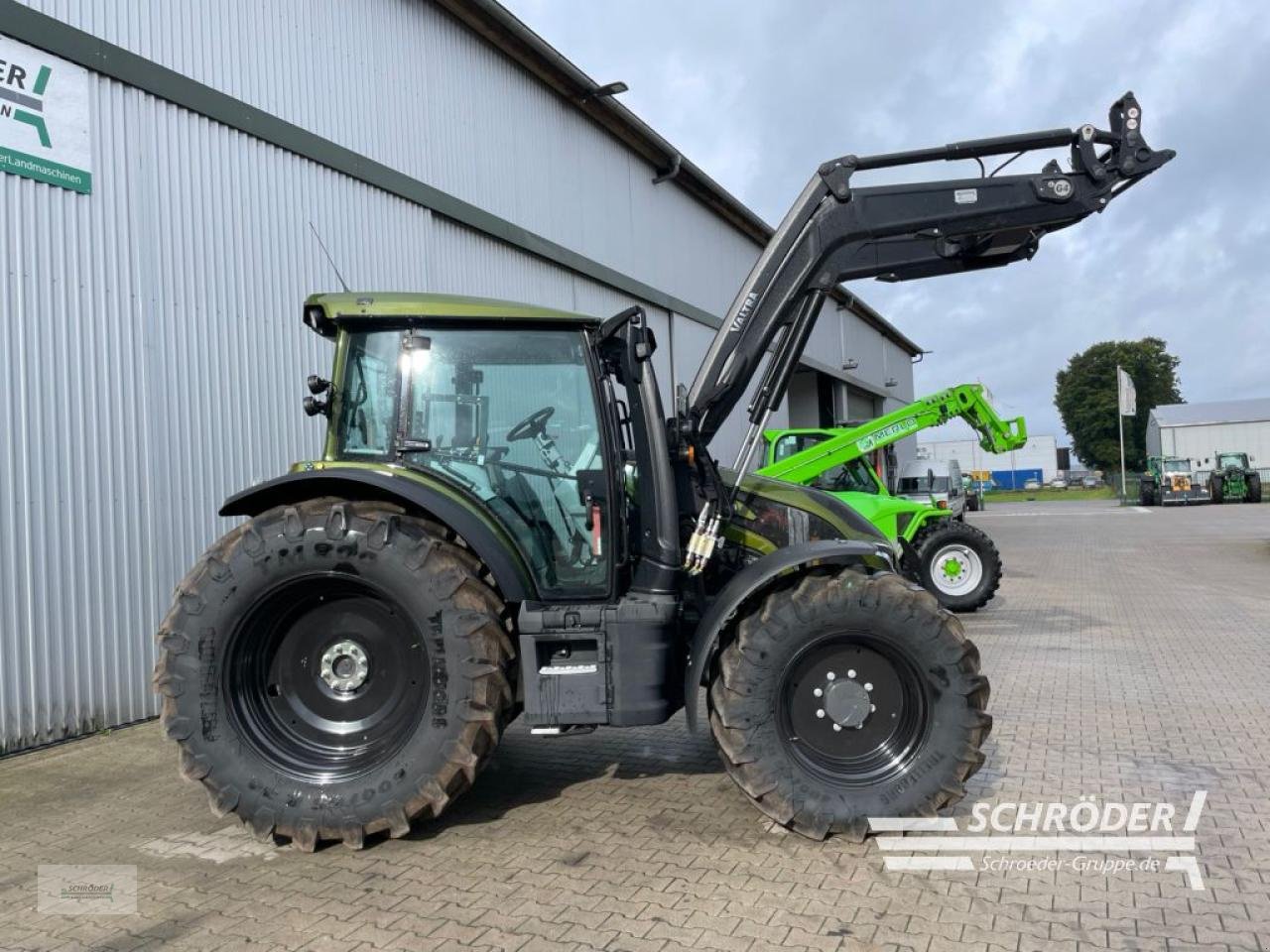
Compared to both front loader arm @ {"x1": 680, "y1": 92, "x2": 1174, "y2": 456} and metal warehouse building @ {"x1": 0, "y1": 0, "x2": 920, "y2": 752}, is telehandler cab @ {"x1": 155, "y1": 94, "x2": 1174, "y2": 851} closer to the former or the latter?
front loader arm @ {"x1": 680, "y1": 92, "x2": 1174, "y2": 456}

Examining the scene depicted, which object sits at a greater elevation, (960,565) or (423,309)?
(423,309)

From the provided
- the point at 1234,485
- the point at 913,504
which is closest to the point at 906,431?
the point at 913,504

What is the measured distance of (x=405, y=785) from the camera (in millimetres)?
3902

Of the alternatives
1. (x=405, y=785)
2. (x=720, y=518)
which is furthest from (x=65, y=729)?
(x=720, y=518)

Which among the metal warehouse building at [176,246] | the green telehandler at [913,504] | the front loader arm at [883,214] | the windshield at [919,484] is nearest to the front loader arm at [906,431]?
the green telehandler at [913,504]

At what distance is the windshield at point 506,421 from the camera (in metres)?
4.26

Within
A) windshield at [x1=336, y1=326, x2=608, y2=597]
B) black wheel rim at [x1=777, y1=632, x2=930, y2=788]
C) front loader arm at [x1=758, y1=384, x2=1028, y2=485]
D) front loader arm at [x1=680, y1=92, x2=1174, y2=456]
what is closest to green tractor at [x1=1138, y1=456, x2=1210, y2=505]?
front loader arm at [x1=758, y1=384, x2=1028, y2=485]

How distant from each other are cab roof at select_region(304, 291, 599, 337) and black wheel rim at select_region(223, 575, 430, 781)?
4.11 ft

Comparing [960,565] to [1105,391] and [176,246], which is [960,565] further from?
[1105,391]

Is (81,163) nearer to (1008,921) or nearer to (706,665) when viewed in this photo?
(706,665)

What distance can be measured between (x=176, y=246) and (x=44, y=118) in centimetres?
111

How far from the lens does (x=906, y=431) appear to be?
37.6 feet

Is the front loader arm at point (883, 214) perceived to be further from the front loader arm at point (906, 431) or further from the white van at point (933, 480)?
the white van at point (933, 480)

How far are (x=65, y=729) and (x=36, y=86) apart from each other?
13.7ft
